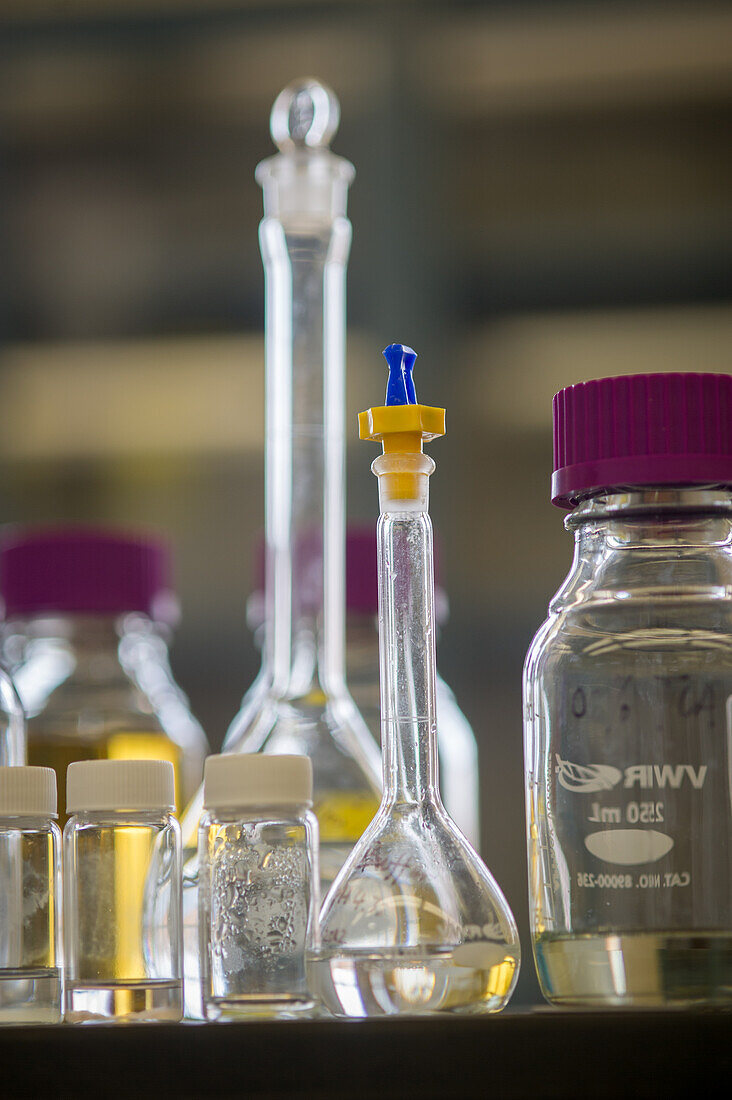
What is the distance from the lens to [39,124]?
5.95 ft

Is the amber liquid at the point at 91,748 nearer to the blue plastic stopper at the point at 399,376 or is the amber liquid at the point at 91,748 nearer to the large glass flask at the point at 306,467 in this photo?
the large glass flask at the point at 306,467

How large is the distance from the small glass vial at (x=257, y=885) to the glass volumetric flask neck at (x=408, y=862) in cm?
2

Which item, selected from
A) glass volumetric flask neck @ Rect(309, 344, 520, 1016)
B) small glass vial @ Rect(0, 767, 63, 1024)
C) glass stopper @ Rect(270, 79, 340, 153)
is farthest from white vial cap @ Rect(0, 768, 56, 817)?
glass stopper @ Rect(270, 79, 340, 153)

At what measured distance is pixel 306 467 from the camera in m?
0.62

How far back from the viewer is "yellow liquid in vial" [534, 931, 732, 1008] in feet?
1.35

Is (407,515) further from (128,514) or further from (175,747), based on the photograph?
(128,514)

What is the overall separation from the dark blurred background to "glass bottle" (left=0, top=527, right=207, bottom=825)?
920 mm

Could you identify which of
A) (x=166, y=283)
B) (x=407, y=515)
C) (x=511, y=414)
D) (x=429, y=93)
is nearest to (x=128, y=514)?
(x=166, y=283)

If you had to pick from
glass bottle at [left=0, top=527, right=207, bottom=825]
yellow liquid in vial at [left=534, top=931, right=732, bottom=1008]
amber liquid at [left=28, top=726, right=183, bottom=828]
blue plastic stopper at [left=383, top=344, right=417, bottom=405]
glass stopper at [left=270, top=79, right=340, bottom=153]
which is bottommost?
yellow liquid in vial at [left=534, top=931, right=732, bottom=1008]

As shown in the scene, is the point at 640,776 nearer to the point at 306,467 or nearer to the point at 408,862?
the point at 408,862

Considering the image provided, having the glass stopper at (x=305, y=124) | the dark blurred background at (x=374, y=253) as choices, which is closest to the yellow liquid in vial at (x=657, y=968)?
the glass stopper at (x=305, y=124)

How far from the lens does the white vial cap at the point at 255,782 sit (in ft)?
1.49

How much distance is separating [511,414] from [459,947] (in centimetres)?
130

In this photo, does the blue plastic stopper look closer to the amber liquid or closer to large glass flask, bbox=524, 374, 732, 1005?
large glass flask, bbox=524, 374, 732, 1005
